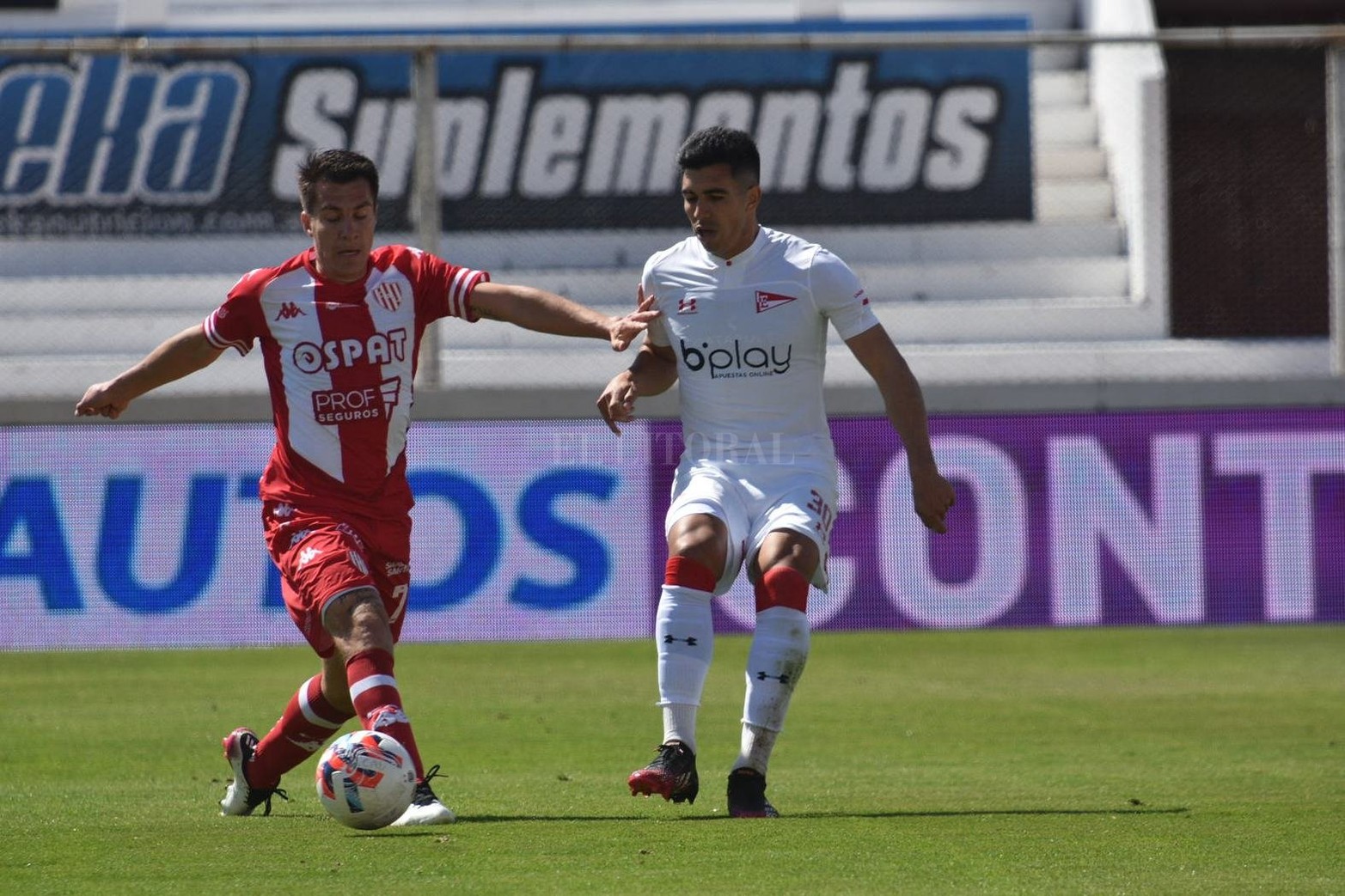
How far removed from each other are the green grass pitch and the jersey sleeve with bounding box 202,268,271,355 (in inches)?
54.4

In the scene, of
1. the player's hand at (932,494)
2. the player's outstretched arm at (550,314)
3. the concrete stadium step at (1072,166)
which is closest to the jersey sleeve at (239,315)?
the player's outstretched arm at (550,314)

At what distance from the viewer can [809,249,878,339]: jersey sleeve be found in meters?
5.89

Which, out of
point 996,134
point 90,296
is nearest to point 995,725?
point 996,134

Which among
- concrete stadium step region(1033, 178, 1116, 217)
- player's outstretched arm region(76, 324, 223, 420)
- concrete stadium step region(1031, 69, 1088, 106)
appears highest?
concrete stadium step region(1031, 69, 1088, 106)

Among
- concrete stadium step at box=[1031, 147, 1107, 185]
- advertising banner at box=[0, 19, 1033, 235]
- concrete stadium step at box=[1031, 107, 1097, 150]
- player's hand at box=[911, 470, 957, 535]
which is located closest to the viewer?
player's hand at box=[911, 470, 957, 535]

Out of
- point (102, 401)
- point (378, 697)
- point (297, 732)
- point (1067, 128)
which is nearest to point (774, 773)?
point (297, 732)

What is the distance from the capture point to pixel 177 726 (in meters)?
8.09

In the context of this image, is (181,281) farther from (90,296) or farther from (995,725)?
(995,725)

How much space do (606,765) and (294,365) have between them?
1876 millimetres

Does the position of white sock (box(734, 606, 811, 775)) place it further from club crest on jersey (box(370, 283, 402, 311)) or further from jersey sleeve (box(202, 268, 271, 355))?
jersey sleeve (box(202, 268, 271, 355))

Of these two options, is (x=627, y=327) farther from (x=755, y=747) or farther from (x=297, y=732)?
(x=297, y=732)

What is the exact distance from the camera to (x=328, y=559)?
5512mm

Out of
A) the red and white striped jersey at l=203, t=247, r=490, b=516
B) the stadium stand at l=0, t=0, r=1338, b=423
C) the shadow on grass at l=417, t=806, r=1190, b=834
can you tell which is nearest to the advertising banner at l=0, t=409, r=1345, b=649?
the stadium stand at l=0, t=0, r=1338, b=423

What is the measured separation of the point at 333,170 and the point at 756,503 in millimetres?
1564
